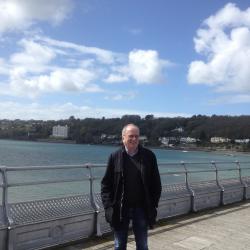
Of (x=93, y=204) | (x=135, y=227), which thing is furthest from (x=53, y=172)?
(x=135, y=227)

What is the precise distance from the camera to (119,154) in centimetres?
522

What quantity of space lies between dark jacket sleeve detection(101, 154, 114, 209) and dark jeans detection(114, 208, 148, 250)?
217mm

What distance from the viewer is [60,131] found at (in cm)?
15988

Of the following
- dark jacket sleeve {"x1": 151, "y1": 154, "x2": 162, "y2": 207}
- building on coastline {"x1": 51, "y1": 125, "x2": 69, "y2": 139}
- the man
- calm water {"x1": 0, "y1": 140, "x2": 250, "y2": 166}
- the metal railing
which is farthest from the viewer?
building on coastline {"x1": 51, "y1": 125, "x2": 69, "y2": 139}

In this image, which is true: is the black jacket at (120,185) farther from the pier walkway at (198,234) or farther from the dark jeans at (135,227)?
the pier walkway at (198,234)

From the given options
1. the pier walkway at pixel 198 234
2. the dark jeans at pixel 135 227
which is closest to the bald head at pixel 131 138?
the dark jeans at pixel 135 227

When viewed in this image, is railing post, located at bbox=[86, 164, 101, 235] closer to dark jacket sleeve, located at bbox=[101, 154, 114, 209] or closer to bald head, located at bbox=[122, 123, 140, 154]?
dark jacket sleeve, located at bbox=[101, 154, 114, 209]

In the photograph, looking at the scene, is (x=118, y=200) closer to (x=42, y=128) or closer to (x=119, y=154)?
(x=119, y=154)

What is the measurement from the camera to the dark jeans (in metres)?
5.26

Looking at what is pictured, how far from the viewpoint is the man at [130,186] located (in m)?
5.17

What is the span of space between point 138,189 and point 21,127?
17616 cm

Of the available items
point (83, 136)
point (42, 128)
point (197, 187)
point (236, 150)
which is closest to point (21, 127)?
point (42, 128)

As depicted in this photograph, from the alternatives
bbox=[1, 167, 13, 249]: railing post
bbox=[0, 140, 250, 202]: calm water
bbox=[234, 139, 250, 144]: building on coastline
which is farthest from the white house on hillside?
bbox=[1, 167, 13, 249]: railing post

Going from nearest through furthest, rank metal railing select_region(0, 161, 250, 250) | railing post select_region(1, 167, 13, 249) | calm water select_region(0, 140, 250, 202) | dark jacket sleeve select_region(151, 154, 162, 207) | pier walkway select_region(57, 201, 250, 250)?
1. dark jacket sleeve select_region(151, 154, 162, 207)
2. railing post select_region(1, 167, 13, 249)
3. metal railing select_region(0, 161, 250, 250)
4. pier walkway select_region(57, 201, 250, 250)
5. calm water select_region(0, 140, 250, 202)
